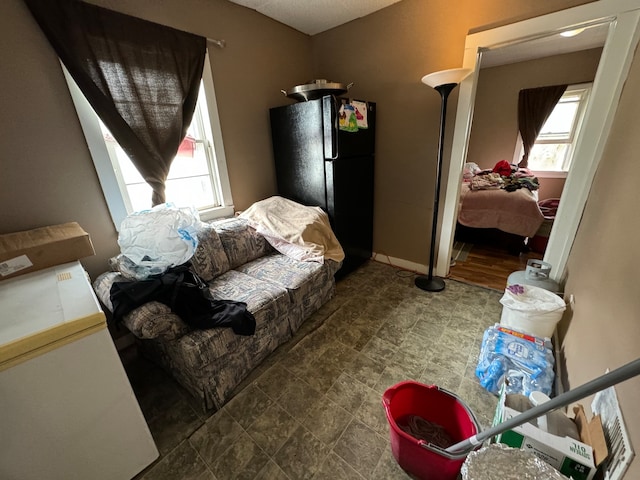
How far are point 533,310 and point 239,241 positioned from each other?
6.74ft

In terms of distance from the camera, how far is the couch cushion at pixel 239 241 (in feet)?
6.73


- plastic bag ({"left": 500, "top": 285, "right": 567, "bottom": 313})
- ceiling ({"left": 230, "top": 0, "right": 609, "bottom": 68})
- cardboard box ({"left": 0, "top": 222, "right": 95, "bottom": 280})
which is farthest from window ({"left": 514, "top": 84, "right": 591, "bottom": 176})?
cardboard box ({"left": 0, "top": 222, "right": 95, "bottom": 280})

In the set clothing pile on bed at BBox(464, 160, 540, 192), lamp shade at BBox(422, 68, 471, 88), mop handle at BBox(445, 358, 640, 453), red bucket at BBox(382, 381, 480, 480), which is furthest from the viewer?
clothing pile on bed at BBox(464, 160, 540, 192)

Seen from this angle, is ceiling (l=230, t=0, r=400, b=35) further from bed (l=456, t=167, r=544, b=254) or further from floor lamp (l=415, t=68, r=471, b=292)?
bed (l=456, t=167, r=544, b=254)

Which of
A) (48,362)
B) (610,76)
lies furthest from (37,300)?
(610,76)

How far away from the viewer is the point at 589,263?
4.70ft

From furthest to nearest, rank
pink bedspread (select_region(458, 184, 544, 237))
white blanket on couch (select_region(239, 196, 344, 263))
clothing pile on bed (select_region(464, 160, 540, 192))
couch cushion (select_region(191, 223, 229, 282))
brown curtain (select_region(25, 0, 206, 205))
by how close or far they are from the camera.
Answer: clothing pile on bed (select_region(464, 160, 540, 192))
pink bedspread (select_region(458, 184, 544, 237))
white blanket on couch (select_region(239, 196, 344, 263))
couch cushion (select_region(191, 223, 229, 282))
brown curtain (select_region(25, 0, 206, 205))

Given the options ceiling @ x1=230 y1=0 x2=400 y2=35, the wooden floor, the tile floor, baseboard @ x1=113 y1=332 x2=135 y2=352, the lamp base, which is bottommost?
Answer: the tile floor

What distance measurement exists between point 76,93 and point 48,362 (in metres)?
1.51

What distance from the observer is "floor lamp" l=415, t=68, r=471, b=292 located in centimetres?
175

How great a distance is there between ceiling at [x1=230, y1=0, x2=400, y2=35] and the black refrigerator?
76 centimetres

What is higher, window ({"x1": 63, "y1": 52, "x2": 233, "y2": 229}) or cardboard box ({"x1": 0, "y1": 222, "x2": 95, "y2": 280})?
window ({"x1": 63, "y1": 52, "x2": 233, "y2": 229})

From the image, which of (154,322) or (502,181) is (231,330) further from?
(502,181)

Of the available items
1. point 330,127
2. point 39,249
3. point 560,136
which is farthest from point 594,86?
point 560,136
